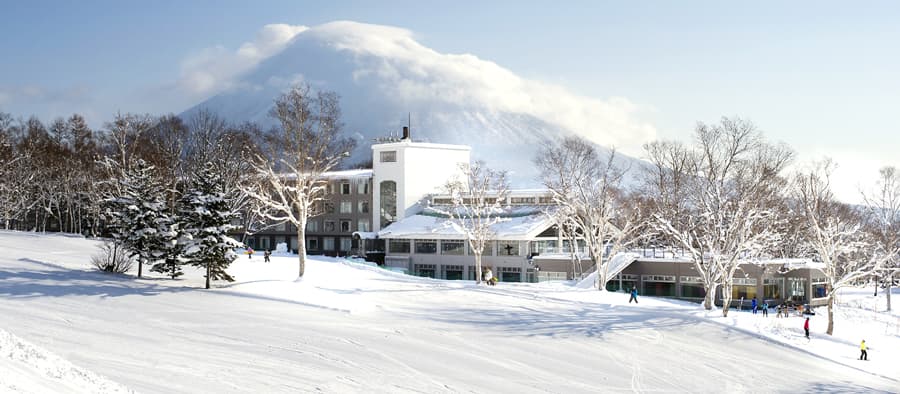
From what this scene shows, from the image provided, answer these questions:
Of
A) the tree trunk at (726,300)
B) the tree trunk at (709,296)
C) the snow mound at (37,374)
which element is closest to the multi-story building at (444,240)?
the tree trunk at (709,296)

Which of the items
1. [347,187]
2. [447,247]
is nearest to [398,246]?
[447,247]

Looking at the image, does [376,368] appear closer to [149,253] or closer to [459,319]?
[459,319]

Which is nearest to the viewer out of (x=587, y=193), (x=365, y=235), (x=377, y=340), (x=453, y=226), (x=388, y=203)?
(x=377, y=340)

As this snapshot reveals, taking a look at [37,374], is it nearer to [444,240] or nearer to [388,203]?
[444,240]

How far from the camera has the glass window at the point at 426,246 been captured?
66.8m

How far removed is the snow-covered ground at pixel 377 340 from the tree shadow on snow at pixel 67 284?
0.09 m

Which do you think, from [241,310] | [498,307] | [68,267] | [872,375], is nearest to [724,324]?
[872,375]

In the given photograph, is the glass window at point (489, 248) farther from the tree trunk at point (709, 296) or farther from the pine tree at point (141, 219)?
the pine tree at point (141, 219)

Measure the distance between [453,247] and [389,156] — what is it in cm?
1575

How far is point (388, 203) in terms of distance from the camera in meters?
75.9

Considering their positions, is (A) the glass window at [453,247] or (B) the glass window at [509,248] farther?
(A) the glass window at [453,247]

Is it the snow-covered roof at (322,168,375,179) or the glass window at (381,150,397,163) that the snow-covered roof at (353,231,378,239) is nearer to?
the snow-covered roof at (322,168,375,179)

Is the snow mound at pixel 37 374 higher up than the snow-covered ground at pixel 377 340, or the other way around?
the snow mound at pixel 37 374

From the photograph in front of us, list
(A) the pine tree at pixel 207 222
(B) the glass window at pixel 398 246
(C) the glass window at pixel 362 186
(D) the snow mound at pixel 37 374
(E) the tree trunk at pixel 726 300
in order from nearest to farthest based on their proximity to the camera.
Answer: (D) the snow mound at pixel 37 374
(A) the pine tree at pixel 207 222
(E) the tree trunk at pixel 726 300
(B) the glass window at pixel 398 246
(C) the glass window at pixel 362 186
